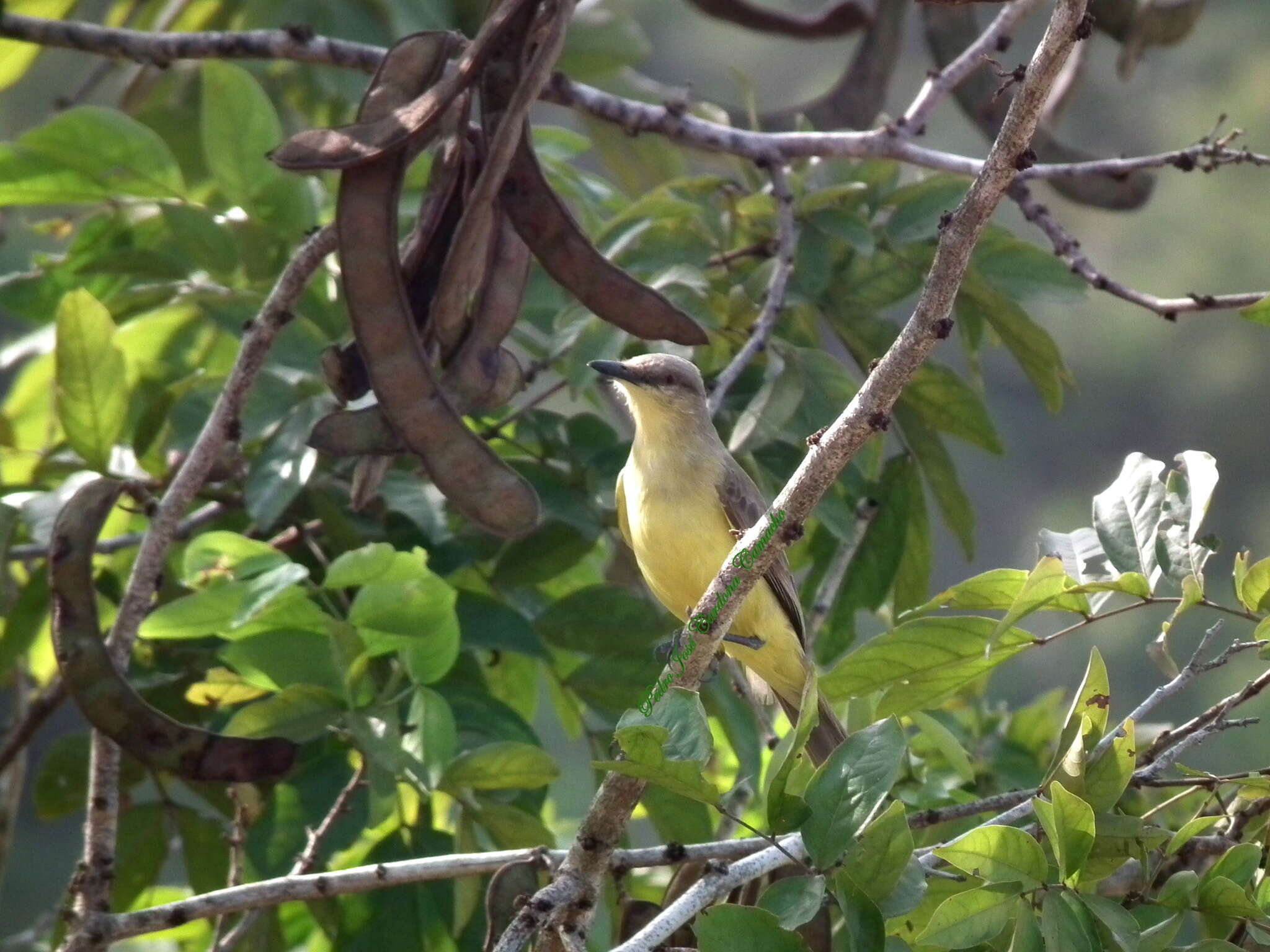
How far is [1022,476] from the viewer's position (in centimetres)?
2055

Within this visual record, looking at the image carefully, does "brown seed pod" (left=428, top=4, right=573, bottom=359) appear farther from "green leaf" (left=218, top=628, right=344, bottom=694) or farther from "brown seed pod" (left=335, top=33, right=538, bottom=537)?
"green leaf" (left=218, top=628, right=344, bottom=694)

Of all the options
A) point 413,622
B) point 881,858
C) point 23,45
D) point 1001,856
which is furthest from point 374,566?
point 23,45

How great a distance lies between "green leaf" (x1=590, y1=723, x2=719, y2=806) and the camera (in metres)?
1.66

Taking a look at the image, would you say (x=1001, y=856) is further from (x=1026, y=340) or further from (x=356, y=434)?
(x=1026, y=340)

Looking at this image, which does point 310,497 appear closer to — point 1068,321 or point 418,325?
point 418,325

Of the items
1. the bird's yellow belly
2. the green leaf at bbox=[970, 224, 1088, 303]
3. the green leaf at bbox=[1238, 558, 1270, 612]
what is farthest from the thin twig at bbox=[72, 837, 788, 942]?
the green leaf at bbox=[970, 224, 1088, 303]

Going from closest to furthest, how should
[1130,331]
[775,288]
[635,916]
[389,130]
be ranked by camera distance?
[635,916] → [389,130] → [775,288] → [1130,331]

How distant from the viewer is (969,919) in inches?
66.2

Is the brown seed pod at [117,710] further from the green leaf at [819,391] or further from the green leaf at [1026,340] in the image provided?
the green leaf at [1026,340]

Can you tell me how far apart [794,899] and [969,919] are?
212 millimetres

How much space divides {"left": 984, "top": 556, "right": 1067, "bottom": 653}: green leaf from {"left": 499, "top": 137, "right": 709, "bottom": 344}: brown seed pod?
3.15 feet

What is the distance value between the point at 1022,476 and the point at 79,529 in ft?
63.2

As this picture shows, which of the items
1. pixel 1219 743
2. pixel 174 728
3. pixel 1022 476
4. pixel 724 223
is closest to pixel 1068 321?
pixel 1022 476

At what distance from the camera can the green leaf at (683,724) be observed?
1690 millimetres
